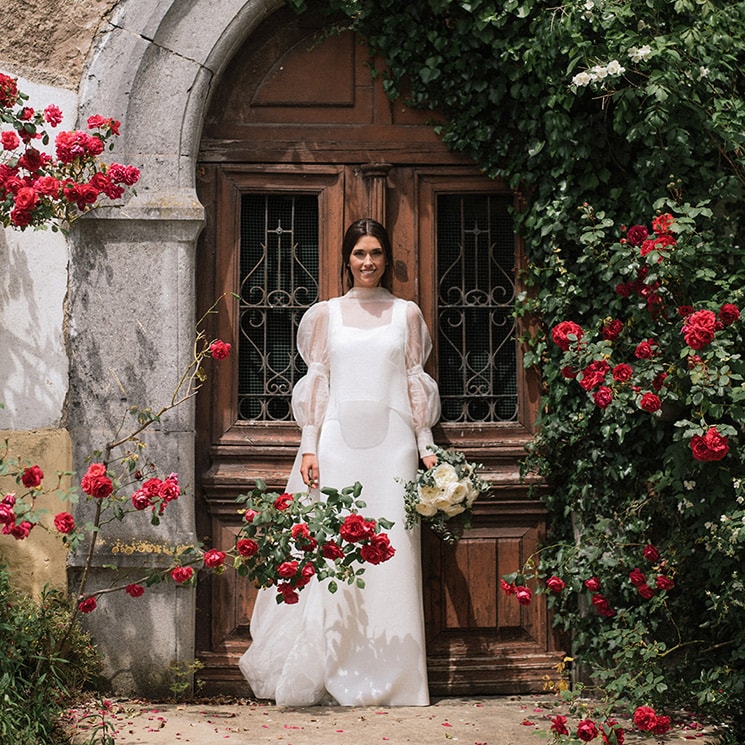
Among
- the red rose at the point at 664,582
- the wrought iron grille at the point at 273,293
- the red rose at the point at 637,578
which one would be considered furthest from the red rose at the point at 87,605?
the red rose at the point at 664,582

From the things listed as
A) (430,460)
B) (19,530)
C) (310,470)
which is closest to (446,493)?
(430,460)

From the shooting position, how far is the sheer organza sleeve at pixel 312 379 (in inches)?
204

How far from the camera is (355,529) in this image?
434cm

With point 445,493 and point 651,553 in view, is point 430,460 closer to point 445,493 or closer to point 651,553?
point 445,493

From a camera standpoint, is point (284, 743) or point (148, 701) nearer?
point (284, 743)

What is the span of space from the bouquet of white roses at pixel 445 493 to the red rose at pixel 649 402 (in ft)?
2.78

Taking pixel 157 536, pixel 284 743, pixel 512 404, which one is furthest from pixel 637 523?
pixel 157 536

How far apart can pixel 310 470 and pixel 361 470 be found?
236 millimetres

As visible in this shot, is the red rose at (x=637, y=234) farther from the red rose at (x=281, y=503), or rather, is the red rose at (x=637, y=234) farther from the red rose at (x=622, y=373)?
the red rose at (x=281, y=503)

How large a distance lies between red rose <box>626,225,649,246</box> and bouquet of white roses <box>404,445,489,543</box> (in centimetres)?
124

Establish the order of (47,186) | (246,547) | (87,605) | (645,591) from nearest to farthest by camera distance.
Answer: (246,547) → (87,605) → (47,186) → (645,591)

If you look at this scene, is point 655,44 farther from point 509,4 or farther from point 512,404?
point 512,404

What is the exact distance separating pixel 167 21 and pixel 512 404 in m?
2.50

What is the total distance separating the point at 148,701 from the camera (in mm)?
5098
